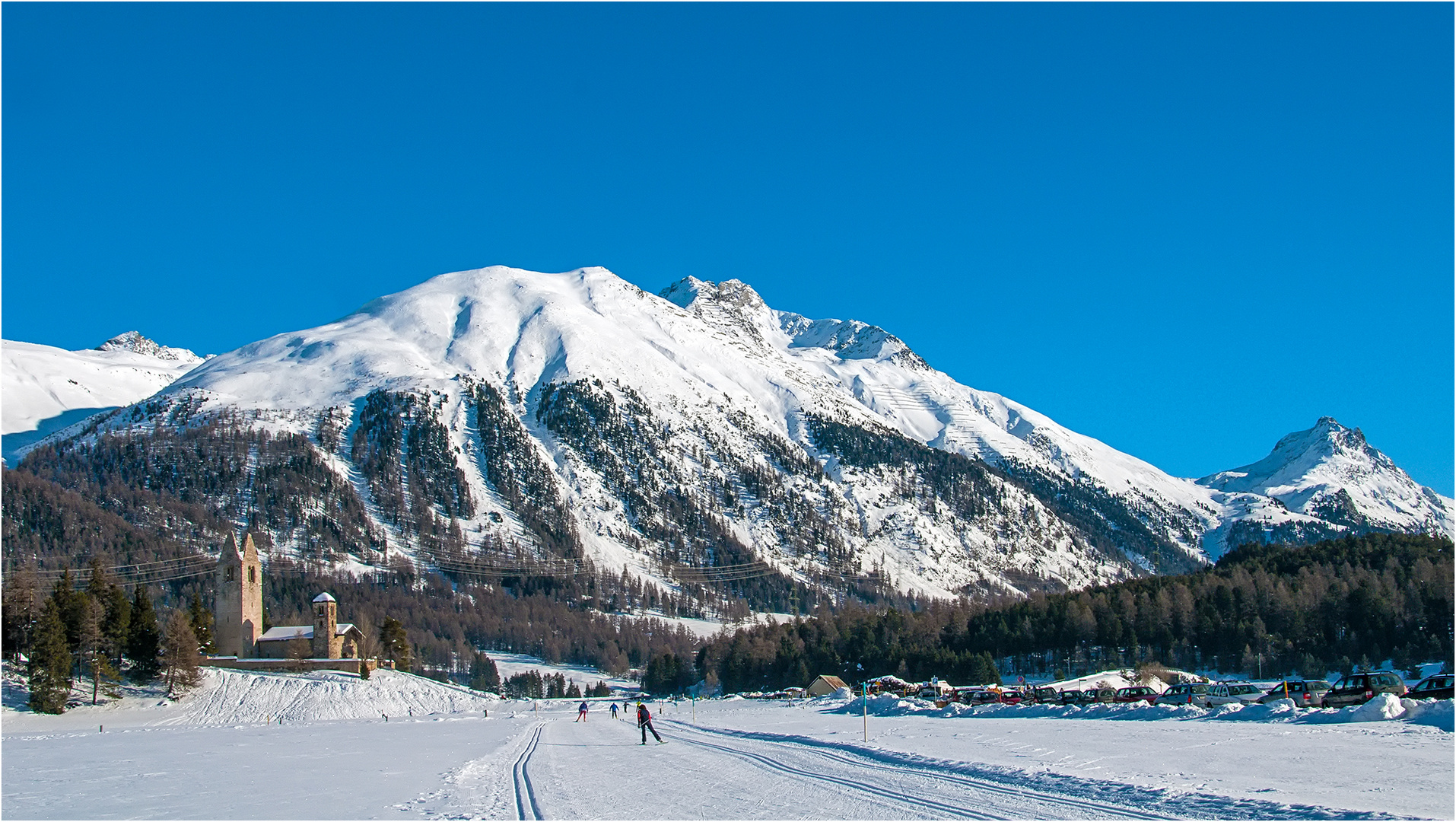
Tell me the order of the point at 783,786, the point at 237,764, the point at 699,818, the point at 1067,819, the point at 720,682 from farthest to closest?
the point at 720,682 → the point at 237,764 → the point at 783,786 → the point at 699,818 → the point at 1067,819

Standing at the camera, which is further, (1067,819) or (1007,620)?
(1007,620)

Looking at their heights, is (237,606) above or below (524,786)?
above

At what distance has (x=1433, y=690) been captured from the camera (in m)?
51.0

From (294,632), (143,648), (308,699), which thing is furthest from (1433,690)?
(294,632)

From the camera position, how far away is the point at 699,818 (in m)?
24.1

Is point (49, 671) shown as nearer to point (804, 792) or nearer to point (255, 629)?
point (255, 629)

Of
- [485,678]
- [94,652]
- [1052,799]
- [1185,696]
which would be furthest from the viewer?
[485,678]

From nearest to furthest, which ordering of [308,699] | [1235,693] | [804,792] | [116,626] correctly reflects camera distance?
1. [804,792]
2. [1235,693]
3. [116,626]
4. [308,699]

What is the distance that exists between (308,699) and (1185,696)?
70.8 meters

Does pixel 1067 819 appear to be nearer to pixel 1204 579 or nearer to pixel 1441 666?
pixel 1441 666

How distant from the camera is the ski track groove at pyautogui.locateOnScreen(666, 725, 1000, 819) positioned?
23.3 m

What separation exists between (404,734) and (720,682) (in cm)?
10476

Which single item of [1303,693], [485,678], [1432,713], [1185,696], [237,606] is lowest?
[485,678]

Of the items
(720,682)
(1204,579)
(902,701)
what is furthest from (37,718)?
(1204,579)
